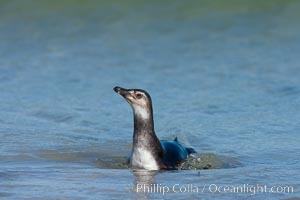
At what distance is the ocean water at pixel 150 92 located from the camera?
825cm

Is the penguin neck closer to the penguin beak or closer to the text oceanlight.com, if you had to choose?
the penguin beak

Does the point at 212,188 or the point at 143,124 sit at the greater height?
the point at 143,124

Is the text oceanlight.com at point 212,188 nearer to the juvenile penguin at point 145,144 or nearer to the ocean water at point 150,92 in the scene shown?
the ocean water at point 150,92

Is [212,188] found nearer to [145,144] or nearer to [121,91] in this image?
[145,144]

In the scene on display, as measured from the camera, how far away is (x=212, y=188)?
25.9ft

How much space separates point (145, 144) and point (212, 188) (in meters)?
1.43

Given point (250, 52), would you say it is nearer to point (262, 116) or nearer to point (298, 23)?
point (298, 23)

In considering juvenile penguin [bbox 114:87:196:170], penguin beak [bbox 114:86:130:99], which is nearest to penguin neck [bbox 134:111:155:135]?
juvenile penguin [bbox 114:87:196:170]

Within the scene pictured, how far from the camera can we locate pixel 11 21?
20.8 meters

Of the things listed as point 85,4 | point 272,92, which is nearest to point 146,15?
point 85,4

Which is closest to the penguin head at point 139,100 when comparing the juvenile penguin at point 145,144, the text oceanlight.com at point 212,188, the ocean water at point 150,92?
the juvenile penguin at point 145,144

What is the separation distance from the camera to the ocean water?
825 centimetres

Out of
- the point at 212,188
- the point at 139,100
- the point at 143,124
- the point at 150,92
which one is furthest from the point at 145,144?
the point at 150,92

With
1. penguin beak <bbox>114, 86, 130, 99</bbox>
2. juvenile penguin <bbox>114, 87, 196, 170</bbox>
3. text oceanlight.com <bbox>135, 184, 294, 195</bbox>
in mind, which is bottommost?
text oceanlight.com <bbox>135, 184, 294, 195</bbox>
